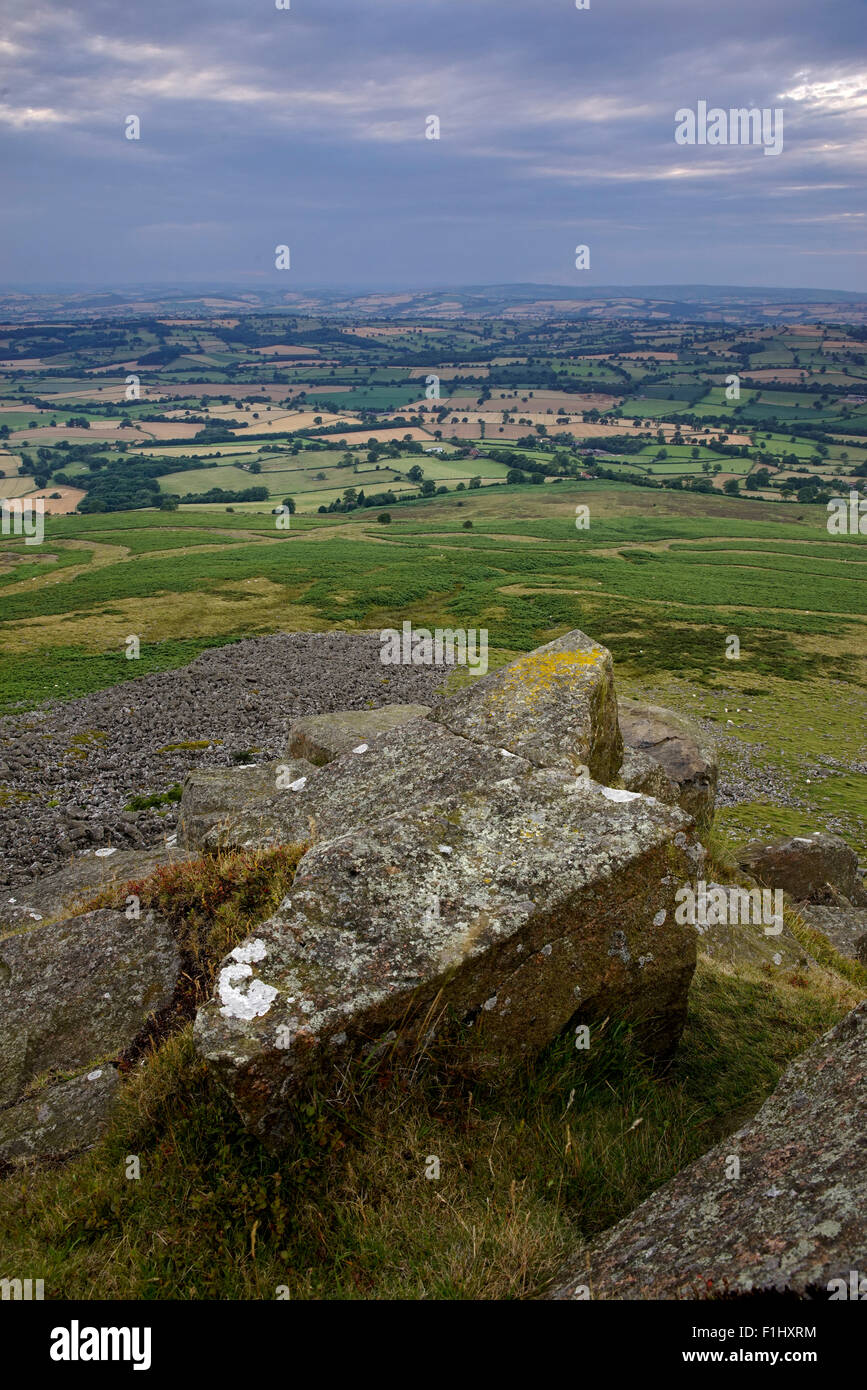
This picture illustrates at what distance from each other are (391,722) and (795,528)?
12266cm

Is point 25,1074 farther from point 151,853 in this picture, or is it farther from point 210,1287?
point 151,853

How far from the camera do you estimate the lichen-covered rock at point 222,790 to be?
1512cm

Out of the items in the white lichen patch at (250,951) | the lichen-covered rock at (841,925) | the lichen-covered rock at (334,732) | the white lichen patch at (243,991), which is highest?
the white lichen patch at (250,951)

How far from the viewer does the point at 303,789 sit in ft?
38.3

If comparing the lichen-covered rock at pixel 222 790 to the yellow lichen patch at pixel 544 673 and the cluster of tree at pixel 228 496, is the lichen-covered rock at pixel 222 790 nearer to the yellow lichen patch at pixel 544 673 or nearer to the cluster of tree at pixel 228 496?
the yellow lichen patch at pixel 544 673

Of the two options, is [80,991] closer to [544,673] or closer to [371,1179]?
→ [371,1179]

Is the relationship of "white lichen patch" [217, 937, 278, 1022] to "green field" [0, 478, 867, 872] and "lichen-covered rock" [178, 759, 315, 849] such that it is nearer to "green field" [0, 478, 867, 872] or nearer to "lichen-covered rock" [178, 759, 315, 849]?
"lichen-covered rock" [178, 759, 315, 849]

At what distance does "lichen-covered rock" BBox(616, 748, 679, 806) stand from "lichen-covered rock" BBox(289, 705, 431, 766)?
6.96 m

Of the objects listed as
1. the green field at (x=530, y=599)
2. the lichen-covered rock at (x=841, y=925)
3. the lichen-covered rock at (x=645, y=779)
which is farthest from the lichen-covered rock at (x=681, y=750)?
the green field at (x=530, y=599)

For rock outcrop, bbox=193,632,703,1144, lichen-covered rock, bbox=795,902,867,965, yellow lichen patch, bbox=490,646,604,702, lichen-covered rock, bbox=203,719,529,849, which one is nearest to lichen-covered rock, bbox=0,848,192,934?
lichen-covered rock, bbox=203,719,529,849

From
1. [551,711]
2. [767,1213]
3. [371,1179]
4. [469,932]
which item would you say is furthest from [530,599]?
[767,1213]

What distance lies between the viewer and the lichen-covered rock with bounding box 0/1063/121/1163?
645 centimetres

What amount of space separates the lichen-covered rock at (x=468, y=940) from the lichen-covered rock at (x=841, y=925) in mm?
7772

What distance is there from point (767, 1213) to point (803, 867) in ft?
45.1
